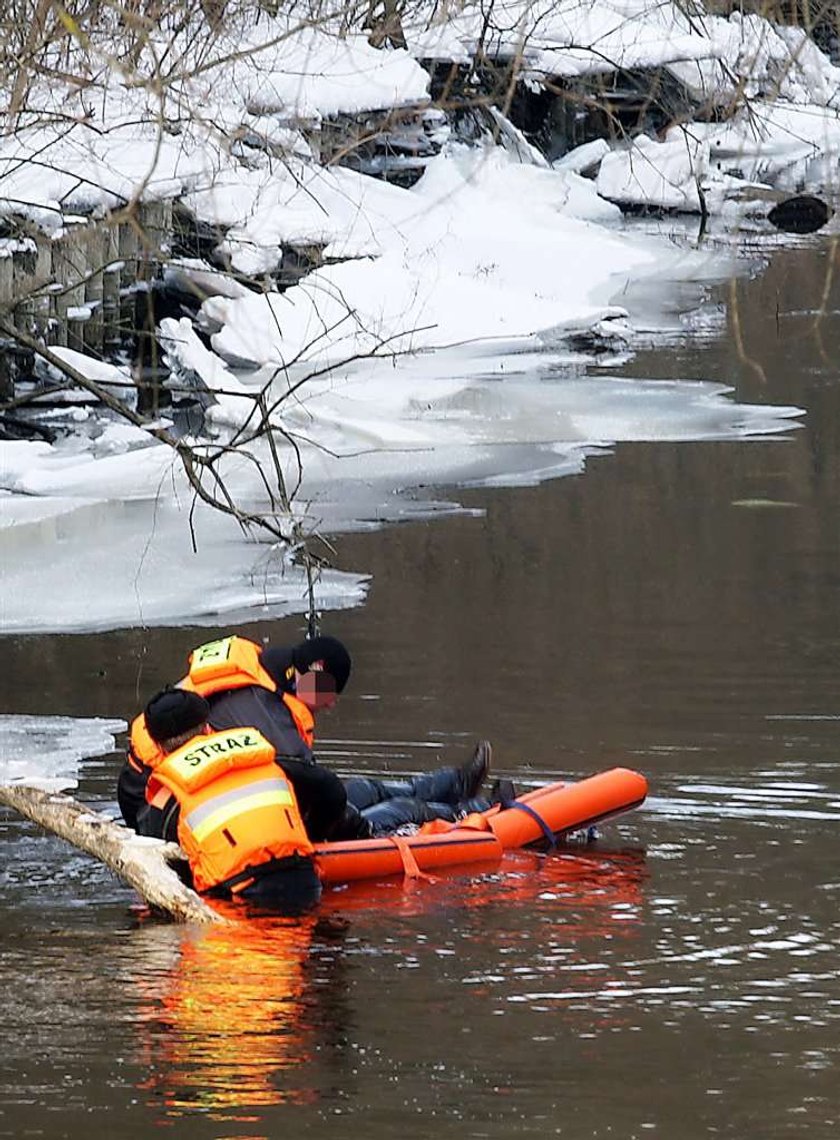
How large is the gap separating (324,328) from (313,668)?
614 centimetres

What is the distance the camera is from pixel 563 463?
15.0 meters

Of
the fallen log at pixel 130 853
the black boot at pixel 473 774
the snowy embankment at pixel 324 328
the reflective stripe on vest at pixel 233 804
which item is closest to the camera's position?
the fallen log at pixel 130 853

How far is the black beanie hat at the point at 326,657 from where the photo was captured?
7.41 meters

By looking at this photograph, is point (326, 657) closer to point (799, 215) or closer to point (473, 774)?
point (473, 774)

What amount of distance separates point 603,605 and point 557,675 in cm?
146

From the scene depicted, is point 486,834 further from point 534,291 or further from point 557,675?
point 534,291

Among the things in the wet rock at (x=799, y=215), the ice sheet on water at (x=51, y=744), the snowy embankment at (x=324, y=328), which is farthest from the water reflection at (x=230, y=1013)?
the wet rock at (x=799, y=215)

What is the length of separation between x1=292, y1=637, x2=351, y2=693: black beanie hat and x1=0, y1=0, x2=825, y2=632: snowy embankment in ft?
2.36

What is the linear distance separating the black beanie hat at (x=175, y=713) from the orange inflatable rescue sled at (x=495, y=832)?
0.66 m

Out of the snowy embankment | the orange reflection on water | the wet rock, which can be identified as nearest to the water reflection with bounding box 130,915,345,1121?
the orange reflection on water

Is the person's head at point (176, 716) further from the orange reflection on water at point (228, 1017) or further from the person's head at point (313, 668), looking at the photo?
the orange reflection on water at point (228, 1017)

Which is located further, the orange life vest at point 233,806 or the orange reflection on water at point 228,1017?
the orange life vest at point 233,806

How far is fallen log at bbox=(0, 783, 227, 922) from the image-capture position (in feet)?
22.3

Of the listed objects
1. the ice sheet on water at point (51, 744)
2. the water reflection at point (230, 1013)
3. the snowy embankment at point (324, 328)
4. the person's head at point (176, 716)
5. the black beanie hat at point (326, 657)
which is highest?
the snowy embankment at point (324, 328)
